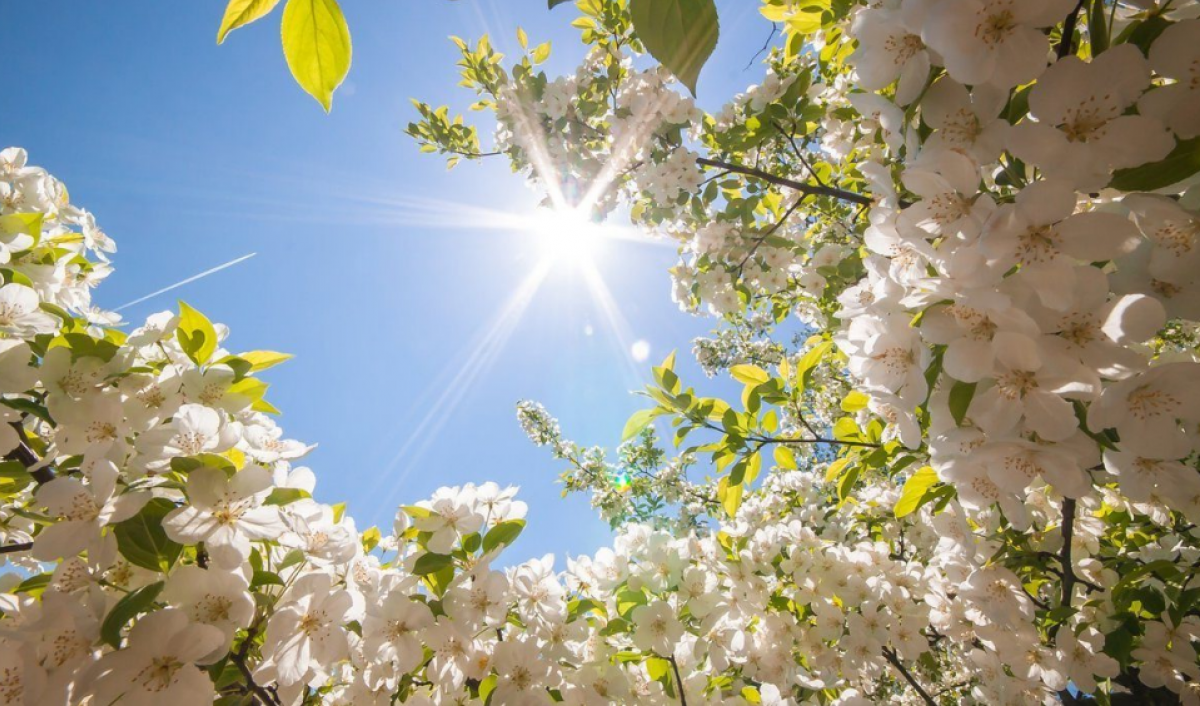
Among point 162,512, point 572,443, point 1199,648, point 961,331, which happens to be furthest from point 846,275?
point 572,443

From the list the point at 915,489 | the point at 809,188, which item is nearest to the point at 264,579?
the point at 915,489

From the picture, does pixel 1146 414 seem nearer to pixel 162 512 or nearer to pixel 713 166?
pixel 162 512

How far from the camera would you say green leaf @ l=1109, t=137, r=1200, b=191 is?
875mm

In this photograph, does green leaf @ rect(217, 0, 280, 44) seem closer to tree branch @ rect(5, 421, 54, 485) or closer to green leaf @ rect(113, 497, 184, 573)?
green leaf @ rect(113, 497, 184, 573)

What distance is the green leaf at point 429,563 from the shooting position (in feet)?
5.54

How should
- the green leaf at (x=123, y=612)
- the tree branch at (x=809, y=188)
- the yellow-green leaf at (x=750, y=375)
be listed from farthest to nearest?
the tree branch at (x=809, y=188)
the yellow-green leaf at (x=750, y=375)
the green leaf at (x=123, y=612)

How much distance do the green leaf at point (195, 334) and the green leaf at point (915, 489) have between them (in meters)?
2.14

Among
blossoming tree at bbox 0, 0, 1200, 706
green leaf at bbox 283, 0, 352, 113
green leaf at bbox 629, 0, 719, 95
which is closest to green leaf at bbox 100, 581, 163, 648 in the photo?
blossoming tree at bbox 0, 0, 1200, 706

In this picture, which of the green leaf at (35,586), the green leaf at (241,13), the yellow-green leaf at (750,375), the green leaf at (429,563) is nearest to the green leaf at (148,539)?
the green leaf at (35,586)

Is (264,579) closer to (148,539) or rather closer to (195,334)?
(148,539)

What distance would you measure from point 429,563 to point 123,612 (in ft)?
2.52

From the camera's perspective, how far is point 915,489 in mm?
1743

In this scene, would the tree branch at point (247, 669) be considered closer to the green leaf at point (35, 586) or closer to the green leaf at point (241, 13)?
the green leaf at point (35, 586)

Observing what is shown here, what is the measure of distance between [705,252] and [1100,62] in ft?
10.5
